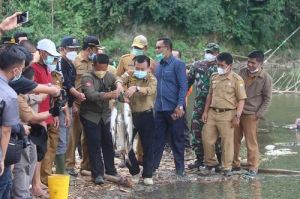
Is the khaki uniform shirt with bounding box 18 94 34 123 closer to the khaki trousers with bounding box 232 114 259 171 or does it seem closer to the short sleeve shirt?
the short sleeve shirt

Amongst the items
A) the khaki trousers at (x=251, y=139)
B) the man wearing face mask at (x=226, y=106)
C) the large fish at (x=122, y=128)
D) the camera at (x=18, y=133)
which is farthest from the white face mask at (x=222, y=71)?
the camera at (x=18, y=133)

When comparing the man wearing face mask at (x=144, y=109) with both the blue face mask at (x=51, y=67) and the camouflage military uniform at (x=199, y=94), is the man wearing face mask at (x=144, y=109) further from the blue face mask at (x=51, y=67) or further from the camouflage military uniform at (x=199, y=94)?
the camouflage military uniform at (x=199, y=94)

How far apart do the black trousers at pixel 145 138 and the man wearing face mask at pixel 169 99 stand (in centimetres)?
41

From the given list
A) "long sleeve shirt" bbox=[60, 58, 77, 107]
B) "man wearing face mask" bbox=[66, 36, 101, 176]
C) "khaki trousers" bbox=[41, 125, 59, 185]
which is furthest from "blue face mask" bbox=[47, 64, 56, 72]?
"man wearing face mask" bbox=[66, 36, 101, 176]

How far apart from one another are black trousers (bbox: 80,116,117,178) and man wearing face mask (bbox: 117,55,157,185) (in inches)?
17.5

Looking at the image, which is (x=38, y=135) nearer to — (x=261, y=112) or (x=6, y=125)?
(x=6, y=125)

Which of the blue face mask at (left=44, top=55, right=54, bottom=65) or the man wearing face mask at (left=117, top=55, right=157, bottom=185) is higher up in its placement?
the blue face mask at (left=44, top=55, right=54, bottom=65)

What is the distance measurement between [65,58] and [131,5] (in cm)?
2317

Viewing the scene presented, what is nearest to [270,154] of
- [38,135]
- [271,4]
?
[38,135]

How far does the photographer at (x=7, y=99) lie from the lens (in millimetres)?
5648

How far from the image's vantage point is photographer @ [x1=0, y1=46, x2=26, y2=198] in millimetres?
5648

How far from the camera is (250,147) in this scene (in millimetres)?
10398

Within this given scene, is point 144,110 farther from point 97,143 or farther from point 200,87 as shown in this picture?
point 200,87

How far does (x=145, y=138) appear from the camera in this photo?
9445 mm
